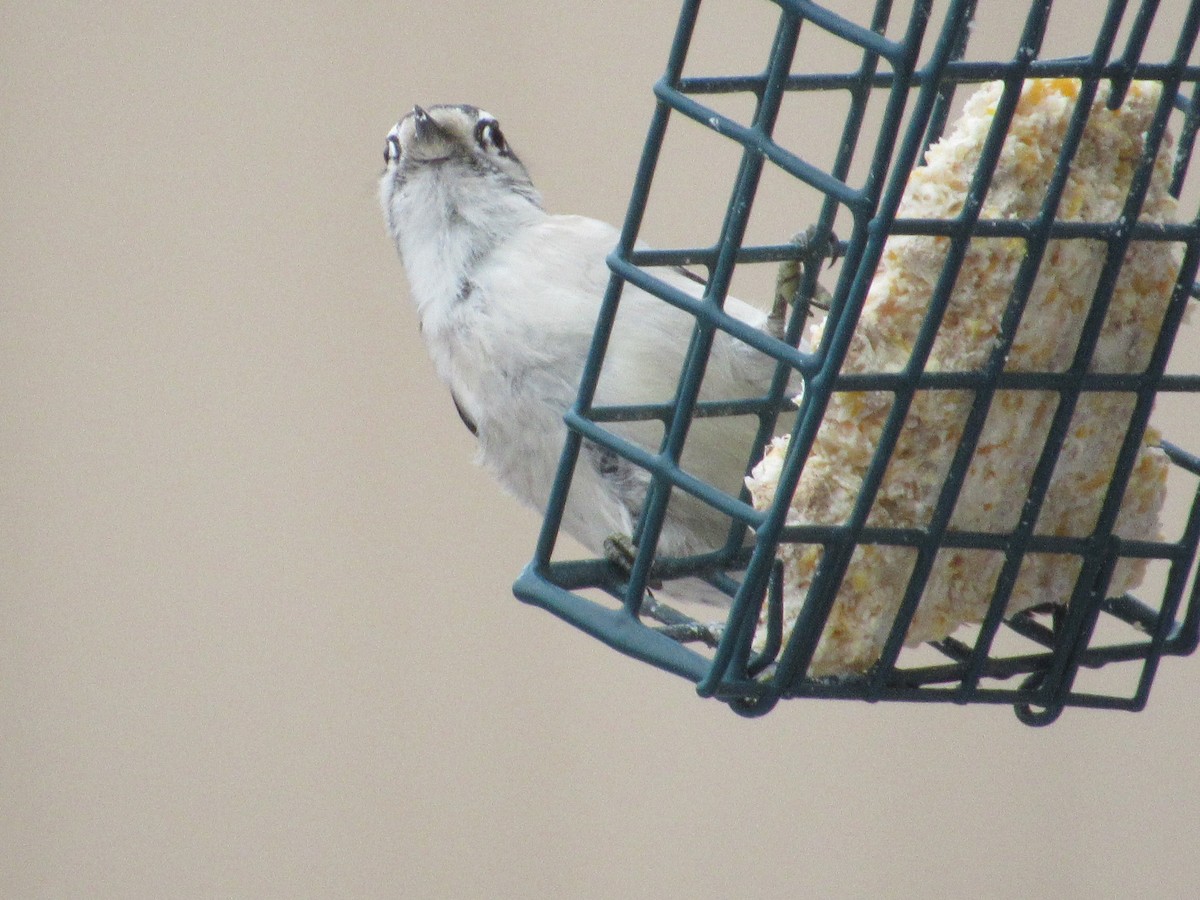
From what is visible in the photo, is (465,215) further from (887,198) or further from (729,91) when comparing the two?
(887,198)

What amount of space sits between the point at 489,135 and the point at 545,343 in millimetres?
526

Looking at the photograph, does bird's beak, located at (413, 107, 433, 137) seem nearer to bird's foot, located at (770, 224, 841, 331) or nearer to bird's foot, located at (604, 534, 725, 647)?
bird's foot, located at (770, 224, 841, 331)

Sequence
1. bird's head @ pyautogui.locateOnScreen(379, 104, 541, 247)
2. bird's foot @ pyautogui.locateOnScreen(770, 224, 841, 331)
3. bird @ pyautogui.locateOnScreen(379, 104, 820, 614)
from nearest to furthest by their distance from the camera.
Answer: bird's foot @ pyautogui.locateOnScreen(770, 224, 841, 331)
bird @ pyautogui.locateOnScreen(379, 104, 820, 614)
bird's head @ pyautogui.locateOnScreen(379, 104, 541, 247)

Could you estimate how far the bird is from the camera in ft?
6.59

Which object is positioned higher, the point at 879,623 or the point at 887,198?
the point at 887,198

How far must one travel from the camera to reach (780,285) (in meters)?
1.94

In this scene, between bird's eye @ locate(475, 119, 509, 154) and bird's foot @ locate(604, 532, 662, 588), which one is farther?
bird's eye @ locate(475, 119, 509, 154)

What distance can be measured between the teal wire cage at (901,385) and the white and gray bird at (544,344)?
0.48 m

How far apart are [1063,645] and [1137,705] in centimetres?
11

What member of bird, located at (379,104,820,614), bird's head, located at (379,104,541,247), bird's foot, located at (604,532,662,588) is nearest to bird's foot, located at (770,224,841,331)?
bird, located at (379,104,820,614)

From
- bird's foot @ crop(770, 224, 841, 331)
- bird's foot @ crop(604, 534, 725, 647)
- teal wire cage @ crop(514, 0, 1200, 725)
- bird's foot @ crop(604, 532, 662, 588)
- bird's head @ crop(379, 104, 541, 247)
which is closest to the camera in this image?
teal wire cage @ crop(514, 0, 1200, 725)

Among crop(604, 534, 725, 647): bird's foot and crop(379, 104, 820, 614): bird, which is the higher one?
crop(379, 104, 820, 614): bird

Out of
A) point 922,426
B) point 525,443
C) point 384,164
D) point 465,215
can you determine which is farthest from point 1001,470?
point 384,164

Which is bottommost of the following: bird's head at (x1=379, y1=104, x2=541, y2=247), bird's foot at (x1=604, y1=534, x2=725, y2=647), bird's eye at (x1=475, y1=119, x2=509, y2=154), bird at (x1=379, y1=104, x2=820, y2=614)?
bird's foot at (x1=604, y1=534, x2=725, y2=647)
